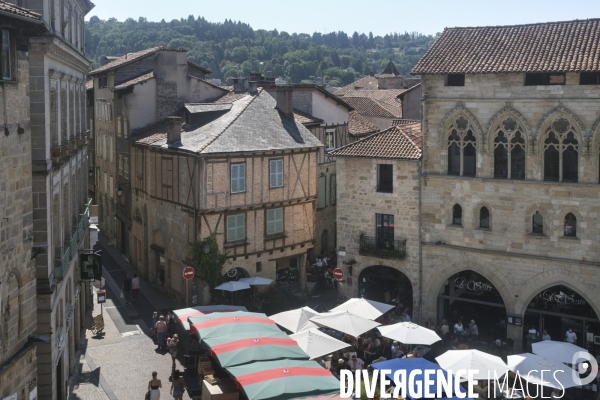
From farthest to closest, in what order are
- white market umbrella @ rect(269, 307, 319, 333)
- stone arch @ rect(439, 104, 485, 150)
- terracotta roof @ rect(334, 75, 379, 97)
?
terracotta roof @ rect(334, 75, 379, 97), stone arch @ rect(439, 104, 485, 150), white market umbrella @ rect(269, 307, 319, 333)

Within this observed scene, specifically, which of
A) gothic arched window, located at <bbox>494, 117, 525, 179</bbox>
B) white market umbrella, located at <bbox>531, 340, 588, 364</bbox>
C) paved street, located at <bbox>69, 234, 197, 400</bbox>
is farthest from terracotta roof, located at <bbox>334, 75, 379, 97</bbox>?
white market umbrella, located at <bbox>531, 340, 588, 364</bbox>

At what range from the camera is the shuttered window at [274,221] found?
3148cm

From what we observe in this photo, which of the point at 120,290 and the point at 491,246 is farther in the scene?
the point at 120,290

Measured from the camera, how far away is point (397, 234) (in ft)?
94.3

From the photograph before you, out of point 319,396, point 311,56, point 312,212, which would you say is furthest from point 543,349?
point 311,56

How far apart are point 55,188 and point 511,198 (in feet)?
51.8

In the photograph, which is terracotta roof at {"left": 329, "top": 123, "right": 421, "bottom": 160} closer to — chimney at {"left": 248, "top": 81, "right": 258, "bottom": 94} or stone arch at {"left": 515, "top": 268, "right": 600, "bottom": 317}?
stone arch at {"left": 515, "top": 268, "right": 600, "bottom": 317}

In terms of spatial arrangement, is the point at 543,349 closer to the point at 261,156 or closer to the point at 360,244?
the point at 360,244

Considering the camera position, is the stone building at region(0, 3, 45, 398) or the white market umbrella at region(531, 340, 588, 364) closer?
the stone building at region(0, 3, 45, 398)

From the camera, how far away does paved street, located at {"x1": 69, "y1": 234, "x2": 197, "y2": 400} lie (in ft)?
72.3

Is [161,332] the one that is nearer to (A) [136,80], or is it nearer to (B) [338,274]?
(B) [338,274]

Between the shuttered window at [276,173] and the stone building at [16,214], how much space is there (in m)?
16.3

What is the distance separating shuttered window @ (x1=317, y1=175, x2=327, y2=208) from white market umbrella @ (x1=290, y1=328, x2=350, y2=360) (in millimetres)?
14865

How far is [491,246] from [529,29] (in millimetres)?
8345
